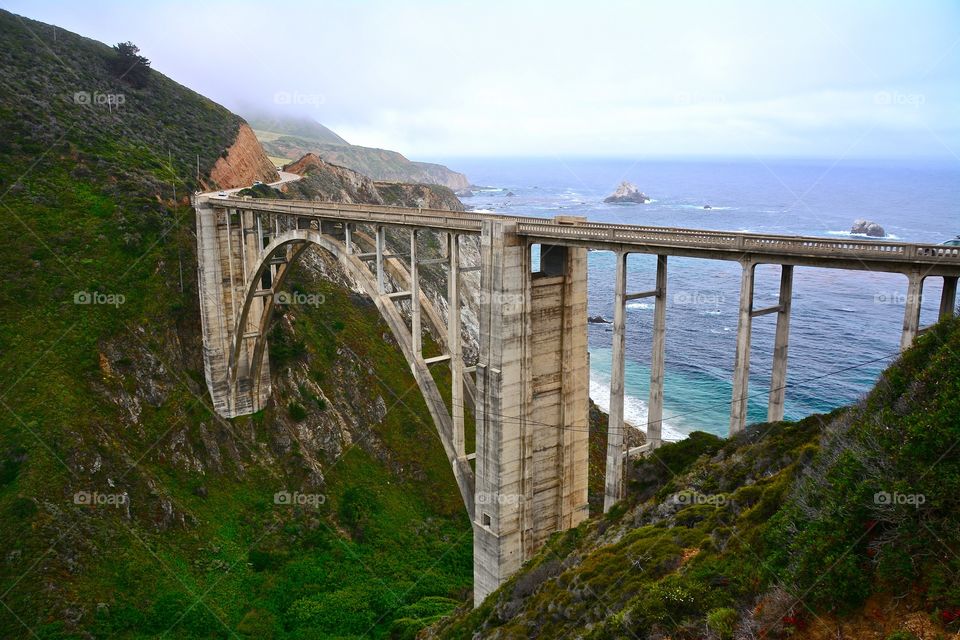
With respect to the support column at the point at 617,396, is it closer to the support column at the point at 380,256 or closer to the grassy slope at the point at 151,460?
the support column at the point at 380,256

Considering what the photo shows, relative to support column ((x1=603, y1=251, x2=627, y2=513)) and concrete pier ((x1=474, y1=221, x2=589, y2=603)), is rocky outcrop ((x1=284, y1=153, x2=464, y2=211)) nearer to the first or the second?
concrete pier ((x1=474, y1=221, x2=589, y2=603))

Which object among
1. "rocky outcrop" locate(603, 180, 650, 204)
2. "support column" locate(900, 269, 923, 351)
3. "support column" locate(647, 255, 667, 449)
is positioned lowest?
"support column" locate(647, 255, 667, 449)

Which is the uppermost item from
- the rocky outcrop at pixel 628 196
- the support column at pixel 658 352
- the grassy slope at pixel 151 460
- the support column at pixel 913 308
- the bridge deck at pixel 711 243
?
the rocky outcrop at pixel 628 196

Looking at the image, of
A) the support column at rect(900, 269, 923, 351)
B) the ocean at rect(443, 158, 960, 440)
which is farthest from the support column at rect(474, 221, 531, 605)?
the support column at rect(900, 269, 923, 351)

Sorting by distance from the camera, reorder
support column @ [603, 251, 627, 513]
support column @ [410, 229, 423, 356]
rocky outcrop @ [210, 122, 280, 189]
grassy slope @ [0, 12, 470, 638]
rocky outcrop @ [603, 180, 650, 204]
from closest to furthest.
Answer: support column @ [603, 251, 627, 513] < support column @ [410, 229, 423, 356] < grassy slope @ [0, 12, 470, 638] < rocky outcrop @ [210, 122, 280, 189] < rocky outcrop @ [603, 180, 650, 204]

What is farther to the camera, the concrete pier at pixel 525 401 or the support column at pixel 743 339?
the concrete pier at pixel 525 401

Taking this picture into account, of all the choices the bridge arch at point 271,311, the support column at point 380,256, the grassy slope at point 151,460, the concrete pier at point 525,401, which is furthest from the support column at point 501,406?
the grassy slope at point 151,460
